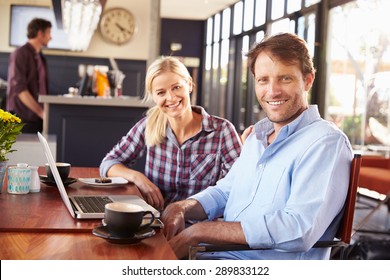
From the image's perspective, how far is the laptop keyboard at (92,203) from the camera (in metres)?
1.49

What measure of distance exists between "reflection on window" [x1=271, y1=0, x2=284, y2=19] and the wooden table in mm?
5449

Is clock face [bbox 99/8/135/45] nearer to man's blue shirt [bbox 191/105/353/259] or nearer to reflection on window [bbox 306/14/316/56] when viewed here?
reflection on window [bbox 306/14/316/56]

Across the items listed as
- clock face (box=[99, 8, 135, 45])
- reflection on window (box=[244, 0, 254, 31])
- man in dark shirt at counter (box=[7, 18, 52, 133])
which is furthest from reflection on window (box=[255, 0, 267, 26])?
man in dark shirt at counter (box=[7, 18, 52, 133])

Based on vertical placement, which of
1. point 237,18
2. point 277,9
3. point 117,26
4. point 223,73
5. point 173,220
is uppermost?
point 237,18

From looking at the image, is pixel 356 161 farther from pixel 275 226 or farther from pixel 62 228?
pixel 62 228

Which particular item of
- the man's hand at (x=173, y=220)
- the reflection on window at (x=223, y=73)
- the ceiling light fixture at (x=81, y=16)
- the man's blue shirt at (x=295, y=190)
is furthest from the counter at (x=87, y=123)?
the reflection on window at (x=223, y=73)

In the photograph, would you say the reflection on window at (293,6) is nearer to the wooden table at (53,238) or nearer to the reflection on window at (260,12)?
the reflection on window at (260,12)

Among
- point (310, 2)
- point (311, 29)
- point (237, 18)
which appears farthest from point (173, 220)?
point (237, 18)

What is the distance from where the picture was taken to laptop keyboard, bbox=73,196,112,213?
1.49m

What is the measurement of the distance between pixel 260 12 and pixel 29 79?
411 centimetres

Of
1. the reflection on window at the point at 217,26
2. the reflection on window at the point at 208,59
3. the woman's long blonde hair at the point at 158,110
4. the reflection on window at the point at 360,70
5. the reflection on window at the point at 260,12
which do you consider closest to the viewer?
the woman's long blonde hair at the point at 158,110

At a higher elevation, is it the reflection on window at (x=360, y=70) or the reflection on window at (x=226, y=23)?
the reflection on window at (x=226, y=23)

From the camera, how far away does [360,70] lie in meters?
4.96

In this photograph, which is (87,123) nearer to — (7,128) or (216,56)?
(7,128)
